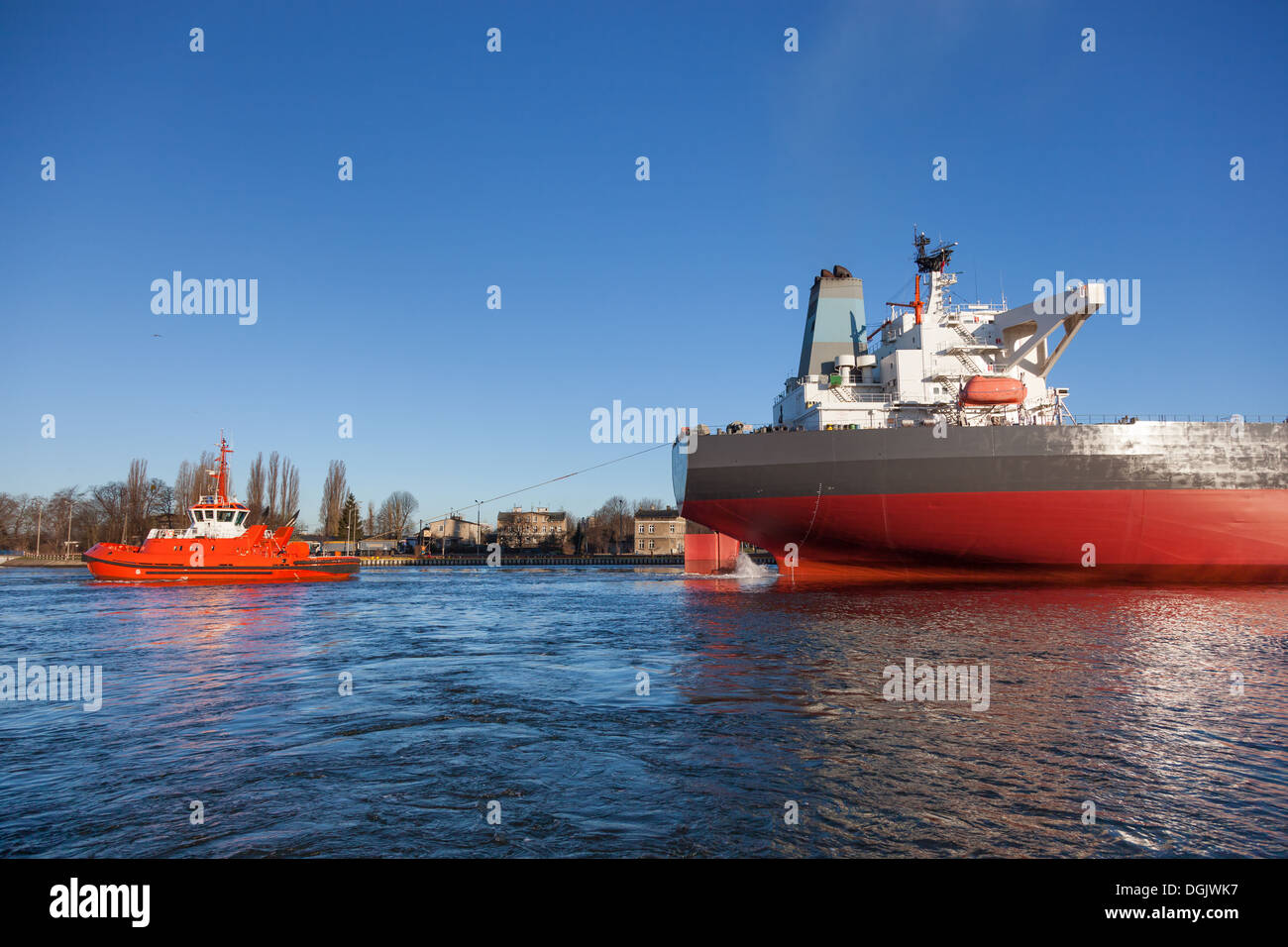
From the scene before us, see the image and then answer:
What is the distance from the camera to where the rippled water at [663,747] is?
4152 mm

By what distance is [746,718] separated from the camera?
6785mm

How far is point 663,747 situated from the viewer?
591 cm

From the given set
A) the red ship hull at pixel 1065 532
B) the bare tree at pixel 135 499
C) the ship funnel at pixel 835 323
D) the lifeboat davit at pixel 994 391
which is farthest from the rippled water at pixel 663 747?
the bare tree at pixel 135 499

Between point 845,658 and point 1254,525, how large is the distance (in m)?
16.9

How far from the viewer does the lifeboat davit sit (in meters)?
20.9

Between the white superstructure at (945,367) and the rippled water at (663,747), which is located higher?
the white superstructure at (945,367)

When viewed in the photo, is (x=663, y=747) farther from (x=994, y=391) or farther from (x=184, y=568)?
(x=184, y=568)

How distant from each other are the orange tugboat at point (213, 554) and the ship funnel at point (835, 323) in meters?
23.9

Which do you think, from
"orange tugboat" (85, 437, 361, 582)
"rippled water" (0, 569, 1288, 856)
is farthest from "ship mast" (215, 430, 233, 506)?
"rippled water" (0, 569, 1288, 856)

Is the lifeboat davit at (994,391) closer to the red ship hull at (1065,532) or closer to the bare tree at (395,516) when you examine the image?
the red ship hull at (1065,532)

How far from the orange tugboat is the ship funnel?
23943mm

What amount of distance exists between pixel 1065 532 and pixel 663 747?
1828 centimetres

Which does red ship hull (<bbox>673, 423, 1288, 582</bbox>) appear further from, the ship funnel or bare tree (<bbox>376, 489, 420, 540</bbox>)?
bare tree (<bbox>376, 489, 420, 540</bbox>)
